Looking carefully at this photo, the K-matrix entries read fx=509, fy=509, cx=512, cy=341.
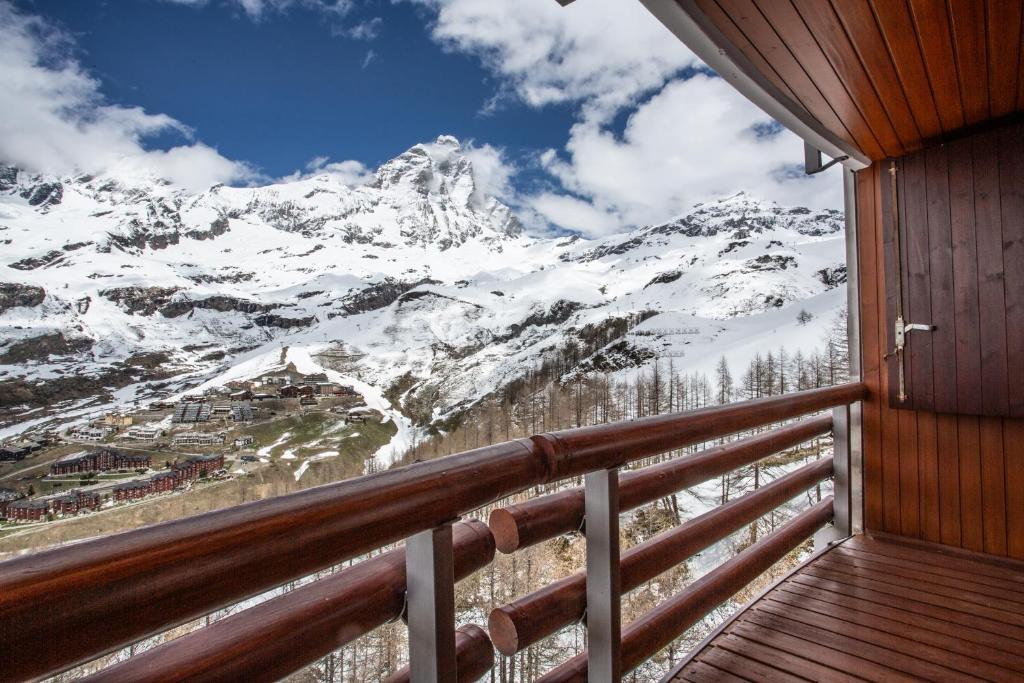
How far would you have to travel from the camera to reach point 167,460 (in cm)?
2773

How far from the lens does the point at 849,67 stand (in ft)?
5.49

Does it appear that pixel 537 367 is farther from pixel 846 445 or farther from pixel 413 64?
pixel 846 445

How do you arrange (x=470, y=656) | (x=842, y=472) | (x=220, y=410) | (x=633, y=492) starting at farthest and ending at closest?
(x=220, y=410) → (x=842, y=472) → (x=633, y=492) → (x=470, y=656)

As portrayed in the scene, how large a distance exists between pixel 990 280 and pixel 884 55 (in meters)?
1.40

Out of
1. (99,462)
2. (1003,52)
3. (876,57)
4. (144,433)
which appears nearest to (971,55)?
(1003,52)

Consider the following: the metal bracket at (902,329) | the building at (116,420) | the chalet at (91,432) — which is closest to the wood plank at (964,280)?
the metal bracket at (902,329)

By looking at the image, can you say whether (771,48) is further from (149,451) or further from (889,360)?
(149,451)

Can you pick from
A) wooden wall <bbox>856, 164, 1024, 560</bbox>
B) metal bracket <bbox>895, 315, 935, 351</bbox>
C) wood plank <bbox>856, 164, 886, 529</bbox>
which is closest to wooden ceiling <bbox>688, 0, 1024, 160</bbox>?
wood plank <bbox>856, 164, 886, 529</bbox>

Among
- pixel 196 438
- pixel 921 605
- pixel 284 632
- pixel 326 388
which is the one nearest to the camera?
pixel 284 632

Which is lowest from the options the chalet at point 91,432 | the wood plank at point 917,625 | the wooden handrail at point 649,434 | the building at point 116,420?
the chalet at point 91,432

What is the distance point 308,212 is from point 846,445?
642ft

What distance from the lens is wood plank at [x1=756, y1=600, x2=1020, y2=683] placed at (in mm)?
1619

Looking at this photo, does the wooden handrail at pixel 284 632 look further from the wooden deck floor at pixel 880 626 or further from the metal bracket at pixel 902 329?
the metal bracket at pixel 902 329

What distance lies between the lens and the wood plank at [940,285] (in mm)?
2439
